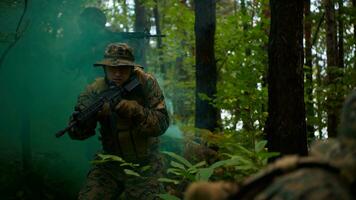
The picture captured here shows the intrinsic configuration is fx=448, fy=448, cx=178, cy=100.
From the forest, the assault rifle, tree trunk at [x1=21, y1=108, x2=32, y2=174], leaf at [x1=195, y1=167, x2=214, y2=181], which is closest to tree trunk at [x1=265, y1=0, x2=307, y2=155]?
the forest

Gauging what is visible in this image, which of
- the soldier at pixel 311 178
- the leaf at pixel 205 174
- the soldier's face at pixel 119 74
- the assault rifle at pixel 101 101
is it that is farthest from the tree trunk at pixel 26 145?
the soldier at pixel 311 178

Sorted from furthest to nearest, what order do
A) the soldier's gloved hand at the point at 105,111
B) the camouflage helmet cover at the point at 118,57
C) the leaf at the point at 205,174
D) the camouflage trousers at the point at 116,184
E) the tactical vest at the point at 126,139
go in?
the camouflage helmet cover at the point at 118,57 → the tactical vest at the point at 126,139 → the soldier's gloved hand at the point at 105,111 → the camouflage trousers at the point at 116,184 → the leaf at the point at 205,174

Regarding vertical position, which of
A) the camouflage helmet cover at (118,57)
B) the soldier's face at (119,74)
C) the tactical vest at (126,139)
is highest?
the camouflage helmet cover at (118,57)

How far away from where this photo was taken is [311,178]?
996mm

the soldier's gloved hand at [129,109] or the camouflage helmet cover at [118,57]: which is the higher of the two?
the camouflage helmet cover at [118,57]

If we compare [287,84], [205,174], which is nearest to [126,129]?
[287,84]

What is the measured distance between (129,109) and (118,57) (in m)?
0.75

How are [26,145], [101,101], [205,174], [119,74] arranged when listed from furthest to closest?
1. [26,145]
2. [119,74]
3. [101,101]
4. [205,174]

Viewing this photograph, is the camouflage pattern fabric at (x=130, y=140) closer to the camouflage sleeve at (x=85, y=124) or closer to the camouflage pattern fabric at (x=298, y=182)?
the camouflage sleeve at (x=85, y=124)

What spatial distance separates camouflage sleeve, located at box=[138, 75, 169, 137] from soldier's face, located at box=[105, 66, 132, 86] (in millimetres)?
251

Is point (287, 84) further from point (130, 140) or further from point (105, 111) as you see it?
point (105, 111)

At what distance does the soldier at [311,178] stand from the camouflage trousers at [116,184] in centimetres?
349

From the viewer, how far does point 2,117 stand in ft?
31.0

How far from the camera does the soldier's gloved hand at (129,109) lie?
4590 mm
